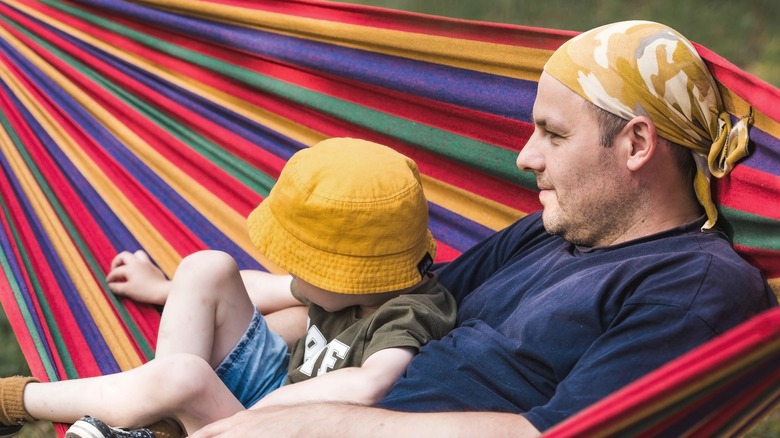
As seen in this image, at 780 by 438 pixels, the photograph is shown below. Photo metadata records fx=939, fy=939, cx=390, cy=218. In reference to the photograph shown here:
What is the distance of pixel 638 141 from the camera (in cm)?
182

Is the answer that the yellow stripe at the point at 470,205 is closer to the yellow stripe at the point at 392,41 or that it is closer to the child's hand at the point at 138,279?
the yellow stripe at the point at 392,41

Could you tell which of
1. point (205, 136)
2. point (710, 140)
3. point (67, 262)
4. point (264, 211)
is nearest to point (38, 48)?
point (205, 136)

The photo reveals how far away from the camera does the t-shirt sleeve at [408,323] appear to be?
179 centimetres

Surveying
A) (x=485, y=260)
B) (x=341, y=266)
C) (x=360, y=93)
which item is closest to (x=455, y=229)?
(x=485, y=260)

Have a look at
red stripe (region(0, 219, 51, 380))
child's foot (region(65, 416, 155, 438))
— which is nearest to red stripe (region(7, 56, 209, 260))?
red stripe (region(0, 219, 51, 380))

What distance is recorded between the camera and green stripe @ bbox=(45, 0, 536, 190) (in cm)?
240

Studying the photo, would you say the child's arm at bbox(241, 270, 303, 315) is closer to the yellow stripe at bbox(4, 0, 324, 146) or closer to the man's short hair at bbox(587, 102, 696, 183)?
the yellow stripe at bbox(4, 0, 324, 146)

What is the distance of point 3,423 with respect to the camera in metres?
2.04

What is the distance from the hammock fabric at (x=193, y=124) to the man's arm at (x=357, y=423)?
0.74 meters

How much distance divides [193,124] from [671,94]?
1.63 meters

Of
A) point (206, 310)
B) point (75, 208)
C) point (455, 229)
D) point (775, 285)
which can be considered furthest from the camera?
point (75, 208)

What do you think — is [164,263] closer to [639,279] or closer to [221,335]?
[221,335]

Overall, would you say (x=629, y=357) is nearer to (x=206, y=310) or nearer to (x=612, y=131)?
(x=612, y=131)

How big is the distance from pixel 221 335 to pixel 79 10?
5.46 feet
